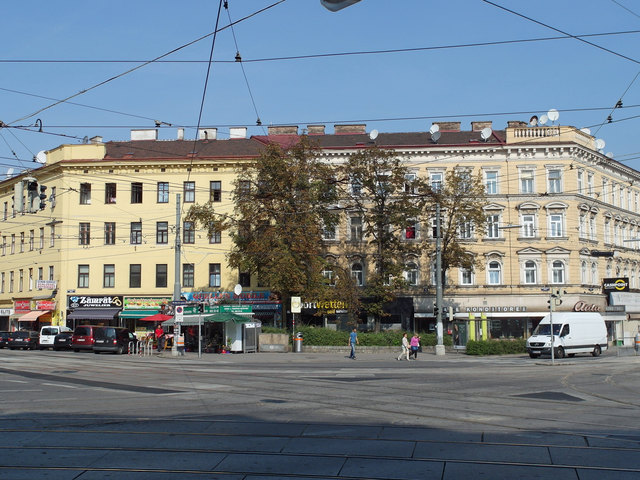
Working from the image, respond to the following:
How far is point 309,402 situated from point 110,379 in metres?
8.96

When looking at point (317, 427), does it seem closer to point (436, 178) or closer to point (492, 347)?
point (492, 347)

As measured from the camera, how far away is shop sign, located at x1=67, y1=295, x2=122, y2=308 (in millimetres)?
54812

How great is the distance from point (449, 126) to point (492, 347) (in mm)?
24351

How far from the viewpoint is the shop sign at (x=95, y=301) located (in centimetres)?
5481

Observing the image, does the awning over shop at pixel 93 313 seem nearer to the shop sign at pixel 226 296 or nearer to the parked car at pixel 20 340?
the shop sign at pixel 226 296

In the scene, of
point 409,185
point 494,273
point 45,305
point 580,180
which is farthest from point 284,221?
point 580,180

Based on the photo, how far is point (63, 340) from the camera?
45500mm

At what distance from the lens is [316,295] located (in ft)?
147

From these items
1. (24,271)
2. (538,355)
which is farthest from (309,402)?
(24,271)

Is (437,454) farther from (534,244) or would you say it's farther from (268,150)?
(534,244)

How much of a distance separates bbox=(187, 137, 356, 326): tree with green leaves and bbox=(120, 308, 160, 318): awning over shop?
11.5 meters

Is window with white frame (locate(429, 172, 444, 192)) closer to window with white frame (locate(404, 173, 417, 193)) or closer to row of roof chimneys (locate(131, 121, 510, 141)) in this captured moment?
window with white frame (locate(404, 173, 417, 193))

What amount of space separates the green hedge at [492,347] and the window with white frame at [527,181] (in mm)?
15109

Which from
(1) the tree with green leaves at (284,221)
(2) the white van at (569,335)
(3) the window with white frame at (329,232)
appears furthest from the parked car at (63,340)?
(2) the white van at (569,335)
